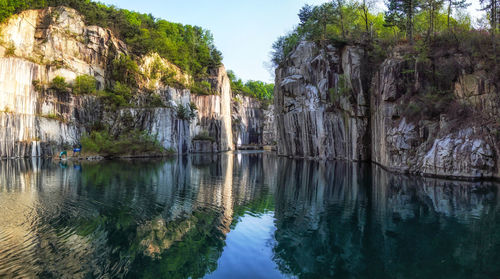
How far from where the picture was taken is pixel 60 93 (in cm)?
4800

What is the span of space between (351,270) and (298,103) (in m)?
37.0

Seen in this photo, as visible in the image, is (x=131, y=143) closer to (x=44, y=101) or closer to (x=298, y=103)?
(x=44, y=101)

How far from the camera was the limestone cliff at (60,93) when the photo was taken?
43.1 meters

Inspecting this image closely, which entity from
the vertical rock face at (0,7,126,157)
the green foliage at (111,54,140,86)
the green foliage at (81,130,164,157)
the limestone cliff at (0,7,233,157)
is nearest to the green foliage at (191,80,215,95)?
the limestone cliff at (0,7,233,157)

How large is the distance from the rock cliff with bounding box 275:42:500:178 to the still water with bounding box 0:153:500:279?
4256mm

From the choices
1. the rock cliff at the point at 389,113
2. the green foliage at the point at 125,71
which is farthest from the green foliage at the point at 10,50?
the rock cliff at the point at 389,113

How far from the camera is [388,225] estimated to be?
970 centimetres

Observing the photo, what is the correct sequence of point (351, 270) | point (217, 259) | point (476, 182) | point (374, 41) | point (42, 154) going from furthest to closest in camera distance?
1. point (42, 154)
2. point (374, 41)
3. point (476, 182)
4. point (217, 259)
5. point (351, 270)

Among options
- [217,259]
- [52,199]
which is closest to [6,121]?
[52,199]

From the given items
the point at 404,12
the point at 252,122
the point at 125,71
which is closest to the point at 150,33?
the point at 125,71

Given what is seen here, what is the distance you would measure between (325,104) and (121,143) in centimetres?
2983

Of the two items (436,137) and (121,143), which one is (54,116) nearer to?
(121,143)

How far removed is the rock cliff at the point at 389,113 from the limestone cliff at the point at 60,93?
21728 millimetres

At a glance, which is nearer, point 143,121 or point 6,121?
point 6,121
